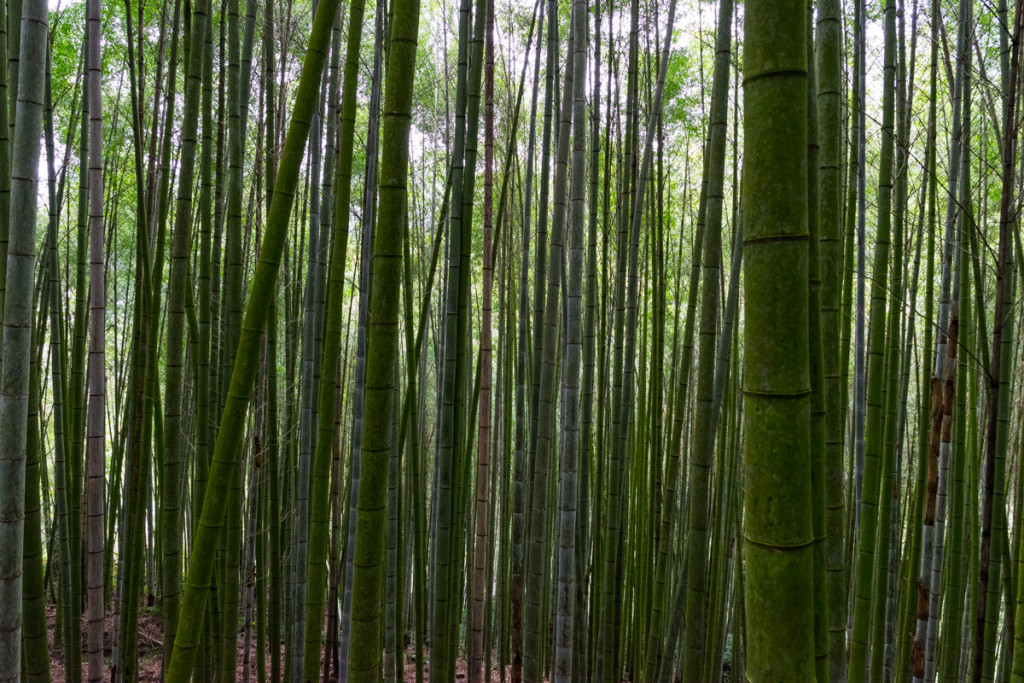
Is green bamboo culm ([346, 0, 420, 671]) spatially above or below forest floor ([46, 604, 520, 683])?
above

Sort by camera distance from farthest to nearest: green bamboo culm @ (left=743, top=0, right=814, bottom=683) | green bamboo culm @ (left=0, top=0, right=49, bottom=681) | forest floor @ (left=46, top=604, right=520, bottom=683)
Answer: forest floor @ (left=46, top=604, right=520, bottom=683) < green bamboo culm @ (left=0, top=0, right=49, bottom=681) < green bamboo culm @ (left=743, top=0, right=814, bottom=683)

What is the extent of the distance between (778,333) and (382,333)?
1.36 ft

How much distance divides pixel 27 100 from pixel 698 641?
4.80 feet

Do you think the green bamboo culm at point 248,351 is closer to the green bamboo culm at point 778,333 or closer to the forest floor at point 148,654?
the green bamboo culm at point 778,333

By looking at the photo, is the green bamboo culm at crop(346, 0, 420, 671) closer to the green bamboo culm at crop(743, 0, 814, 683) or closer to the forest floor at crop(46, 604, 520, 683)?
the green bamboo culm at crop(743, 0, 814, 683)

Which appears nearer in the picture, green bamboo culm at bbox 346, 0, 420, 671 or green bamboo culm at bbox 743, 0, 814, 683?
green bamboo culm at bbox 743, 0, 814, 683

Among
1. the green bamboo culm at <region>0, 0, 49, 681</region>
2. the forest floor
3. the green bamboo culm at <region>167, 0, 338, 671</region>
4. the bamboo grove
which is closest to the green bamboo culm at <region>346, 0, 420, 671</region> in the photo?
the bamboo grove

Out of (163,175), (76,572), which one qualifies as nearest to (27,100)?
(163,175)

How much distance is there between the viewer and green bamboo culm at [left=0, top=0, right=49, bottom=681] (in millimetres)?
1040

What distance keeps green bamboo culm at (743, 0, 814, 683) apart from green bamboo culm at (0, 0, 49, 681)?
1.07 m

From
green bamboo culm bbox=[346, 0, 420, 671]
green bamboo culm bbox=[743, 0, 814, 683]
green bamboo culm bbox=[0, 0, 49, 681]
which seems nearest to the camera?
green bamboo culm bbox=[743, 0, 814, 683]

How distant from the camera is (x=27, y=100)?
1.04m

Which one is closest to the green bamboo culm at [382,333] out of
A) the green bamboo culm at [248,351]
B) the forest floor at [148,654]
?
the green bamboo culm at [248,351]

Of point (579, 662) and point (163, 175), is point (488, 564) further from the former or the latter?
point (163, 175)
